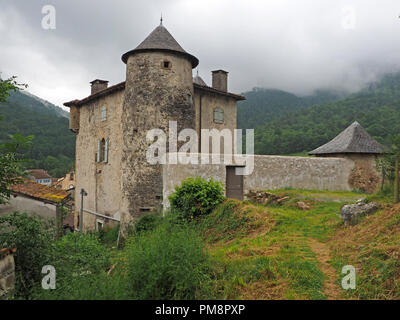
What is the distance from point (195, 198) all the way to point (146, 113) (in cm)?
635

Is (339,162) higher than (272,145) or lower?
lower

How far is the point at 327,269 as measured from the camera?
21.4 ft

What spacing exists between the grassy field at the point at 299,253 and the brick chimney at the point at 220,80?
12.4m

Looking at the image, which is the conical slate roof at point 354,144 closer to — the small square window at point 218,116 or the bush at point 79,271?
the small square window at point 218,116

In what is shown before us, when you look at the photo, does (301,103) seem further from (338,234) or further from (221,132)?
(338,234)

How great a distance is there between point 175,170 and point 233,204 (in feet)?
10.5

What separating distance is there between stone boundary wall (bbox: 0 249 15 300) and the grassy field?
3.79m

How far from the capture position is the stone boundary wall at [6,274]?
6184 millimetres

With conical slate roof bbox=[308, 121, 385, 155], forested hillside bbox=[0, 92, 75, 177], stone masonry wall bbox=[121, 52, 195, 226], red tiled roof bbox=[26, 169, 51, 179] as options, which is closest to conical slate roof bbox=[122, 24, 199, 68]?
stone masonry wall bbox=[121, 52, 195, 226]

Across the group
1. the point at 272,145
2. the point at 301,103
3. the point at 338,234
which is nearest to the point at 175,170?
the point at 338,234

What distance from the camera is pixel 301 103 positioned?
8575 cm

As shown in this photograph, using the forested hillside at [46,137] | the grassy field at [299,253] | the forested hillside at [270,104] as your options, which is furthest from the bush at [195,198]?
the forested hillside at [270,104]

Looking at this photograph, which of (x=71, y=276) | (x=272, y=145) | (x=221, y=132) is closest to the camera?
(x=71, y=276)

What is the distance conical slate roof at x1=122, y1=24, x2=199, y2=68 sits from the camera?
1686cm
